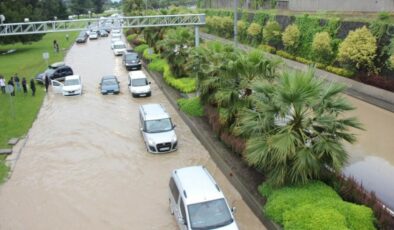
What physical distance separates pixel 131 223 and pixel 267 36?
3218 centimetres

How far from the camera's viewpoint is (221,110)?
666 inches

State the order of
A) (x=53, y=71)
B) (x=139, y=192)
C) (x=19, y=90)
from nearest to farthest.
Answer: (x=139, y=192) → (x=19, y=90) → (x=53, y=71)

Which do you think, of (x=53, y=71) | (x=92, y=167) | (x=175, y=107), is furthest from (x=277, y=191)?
(x=53, y=71)

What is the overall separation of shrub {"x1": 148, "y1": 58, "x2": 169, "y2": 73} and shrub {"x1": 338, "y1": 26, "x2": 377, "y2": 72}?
45.1 ft

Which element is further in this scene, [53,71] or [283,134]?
[53,71]

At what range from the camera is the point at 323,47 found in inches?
1221

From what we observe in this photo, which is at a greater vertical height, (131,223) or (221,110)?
(221,110)

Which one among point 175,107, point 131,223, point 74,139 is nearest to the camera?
point 131,223

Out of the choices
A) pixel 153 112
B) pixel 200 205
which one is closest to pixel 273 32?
pixel 153 112

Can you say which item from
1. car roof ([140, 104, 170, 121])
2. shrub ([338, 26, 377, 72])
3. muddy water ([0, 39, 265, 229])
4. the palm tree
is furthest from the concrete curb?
shrub ([338, 26, 377, 72])

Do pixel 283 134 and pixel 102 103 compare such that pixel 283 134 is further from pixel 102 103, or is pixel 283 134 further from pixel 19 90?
pixel 19 90

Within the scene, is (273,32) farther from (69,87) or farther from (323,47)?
(69,87)

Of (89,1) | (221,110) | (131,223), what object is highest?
(89,1)

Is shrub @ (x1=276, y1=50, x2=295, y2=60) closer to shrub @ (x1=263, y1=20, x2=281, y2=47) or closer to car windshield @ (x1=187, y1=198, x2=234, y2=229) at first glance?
Result: shrub @ (x1=263, y1=20, x2=281, y2=47)
